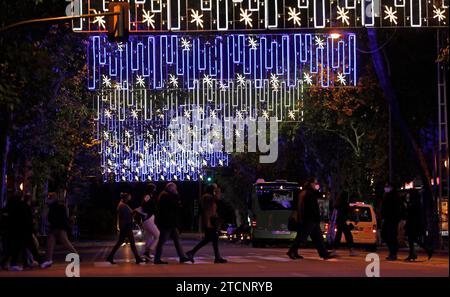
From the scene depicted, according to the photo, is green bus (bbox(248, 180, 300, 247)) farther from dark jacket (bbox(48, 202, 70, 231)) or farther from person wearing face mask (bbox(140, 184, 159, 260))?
dark jacket (bbox(48, 202, 70, 231))

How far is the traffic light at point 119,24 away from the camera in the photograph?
28.9 m

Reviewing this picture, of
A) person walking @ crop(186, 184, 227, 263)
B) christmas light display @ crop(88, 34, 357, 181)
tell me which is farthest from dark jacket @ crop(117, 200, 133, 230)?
christmas light display @ crop(88, 34, 357, 181)

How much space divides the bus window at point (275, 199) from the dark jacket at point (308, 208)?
22.1m

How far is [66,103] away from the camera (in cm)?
4588

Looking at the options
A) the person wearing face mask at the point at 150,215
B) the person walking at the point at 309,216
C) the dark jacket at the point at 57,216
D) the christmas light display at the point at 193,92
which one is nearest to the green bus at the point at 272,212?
the christmas light display at the point at 193,92

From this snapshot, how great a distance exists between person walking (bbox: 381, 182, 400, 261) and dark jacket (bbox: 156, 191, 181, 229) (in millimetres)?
5263

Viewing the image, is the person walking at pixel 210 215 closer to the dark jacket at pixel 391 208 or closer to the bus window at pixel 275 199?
the dark jacket at pixel 391 208

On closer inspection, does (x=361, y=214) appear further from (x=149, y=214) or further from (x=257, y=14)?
(x=149, y=214)

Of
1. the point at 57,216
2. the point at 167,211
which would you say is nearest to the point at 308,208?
the point at 167,211

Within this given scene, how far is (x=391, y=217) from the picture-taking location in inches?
1094

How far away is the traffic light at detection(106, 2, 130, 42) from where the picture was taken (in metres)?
28.9
